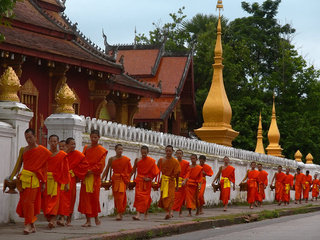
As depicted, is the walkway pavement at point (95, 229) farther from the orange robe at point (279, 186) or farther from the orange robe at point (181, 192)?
the orange robe at point (279, 186)

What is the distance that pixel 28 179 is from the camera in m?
11.8

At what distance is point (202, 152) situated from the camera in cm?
2328

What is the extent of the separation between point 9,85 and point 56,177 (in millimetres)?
1897

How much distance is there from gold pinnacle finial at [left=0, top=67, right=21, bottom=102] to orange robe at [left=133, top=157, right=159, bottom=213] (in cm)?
334

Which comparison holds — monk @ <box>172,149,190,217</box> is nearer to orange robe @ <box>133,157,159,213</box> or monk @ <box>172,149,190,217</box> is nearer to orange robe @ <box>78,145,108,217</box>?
orange robe @ <box>133,157,159,213</box>

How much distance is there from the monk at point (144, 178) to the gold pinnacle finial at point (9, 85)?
3.23m

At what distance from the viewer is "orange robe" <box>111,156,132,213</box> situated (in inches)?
588

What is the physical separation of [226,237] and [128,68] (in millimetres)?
26898

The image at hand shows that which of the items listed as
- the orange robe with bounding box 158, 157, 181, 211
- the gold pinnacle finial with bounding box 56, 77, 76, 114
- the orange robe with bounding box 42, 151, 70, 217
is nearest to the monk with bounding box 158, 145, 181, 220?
the orange robe with bounding box 158, 157, 181, 211

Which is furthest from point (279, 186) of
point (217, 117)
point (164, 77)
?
point (164, 77)

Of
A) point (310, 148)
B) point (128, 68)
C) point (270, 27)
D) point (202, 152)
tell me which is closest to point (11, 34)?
point (202, 152)

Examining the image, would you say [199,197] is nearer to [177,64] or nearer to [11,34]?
[11,34]

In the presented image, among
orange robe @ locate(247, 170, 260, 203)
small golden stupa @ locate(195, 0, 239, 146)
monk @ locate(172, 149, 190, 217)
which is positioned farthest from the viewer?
small golden stupa @ locate(195, 0, 239, 146)

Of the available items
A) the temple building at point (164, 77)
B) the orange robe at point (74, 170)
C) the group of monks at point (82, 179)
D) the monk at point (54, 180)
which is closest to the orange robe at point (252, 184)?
the group of monks at point (82, 179)
